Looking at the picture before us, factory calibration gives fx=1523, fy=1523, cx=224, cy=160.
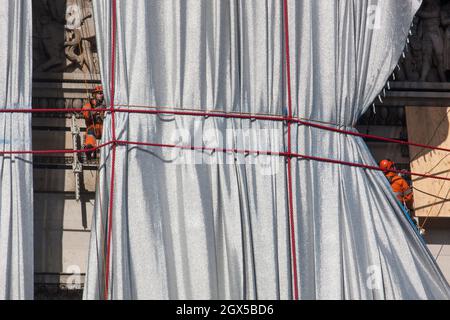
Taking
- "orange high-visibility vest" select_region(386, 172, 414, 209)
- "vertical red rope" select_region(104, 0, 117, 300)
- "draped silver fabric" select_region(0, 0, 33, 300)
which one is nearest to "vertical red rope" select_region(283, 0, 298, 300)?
"vertical red rope" select_region(104, 0, 117, 300)

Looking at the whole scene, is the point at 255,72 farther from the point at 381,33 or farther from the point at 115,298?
the point at 115,298

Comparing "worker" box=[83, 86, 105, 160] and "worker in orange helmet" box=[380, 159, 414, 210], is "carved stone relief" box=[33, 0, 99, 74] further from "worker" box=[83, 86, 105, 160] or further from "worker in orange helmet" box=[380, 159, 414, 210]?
"worker in orange helmet" box=[380, 159, 414, 210]

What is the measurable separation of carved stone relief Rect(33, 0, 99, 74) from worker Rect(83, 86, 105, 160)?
0.77 meters

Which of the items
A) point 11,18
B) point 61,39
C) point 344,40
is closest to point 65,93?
point 61,39

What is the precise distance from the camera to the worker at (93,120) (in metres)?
19.4

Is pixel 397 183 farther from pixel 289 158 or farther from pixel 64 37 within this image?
pixel 64 37

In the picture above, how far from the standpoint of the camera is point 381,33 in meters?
19.0

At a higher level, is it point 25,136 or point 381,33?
point 381,33

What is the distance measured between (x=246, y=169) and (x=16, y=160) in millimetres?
2722

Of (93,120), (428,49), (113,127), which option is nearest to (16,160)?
(113,127)

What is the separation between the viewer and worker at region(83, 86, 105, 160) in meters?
19.4

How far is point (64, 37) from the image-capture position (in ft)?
67.5
